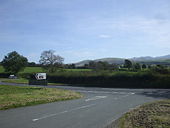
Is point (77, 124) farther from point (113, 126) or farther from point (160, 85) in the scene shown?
point (160, 85)

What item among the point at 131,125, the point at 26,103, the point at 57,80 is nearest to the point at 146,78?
the point at 57,80

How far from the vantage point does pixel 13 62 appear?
8094cm

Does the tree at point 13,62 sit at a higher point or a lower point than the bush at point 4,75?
higher

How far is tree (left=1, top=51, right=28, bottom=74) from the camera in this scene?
8094cm

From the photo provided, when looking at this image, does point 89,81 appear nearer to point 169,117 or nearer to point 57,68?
point 57,68

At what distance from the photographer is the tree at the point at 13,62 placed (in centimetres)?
8094

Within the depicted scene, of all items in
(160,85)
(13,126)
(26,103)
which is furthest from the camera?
(160,85)

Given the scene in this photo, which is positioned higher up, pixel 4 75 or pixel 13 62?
pixel 13 62

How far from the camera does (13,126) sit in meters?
9.44

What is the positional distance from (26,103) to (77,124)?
7418mm

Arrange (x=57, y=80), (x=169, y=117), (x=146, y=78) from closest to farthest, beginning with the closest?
(x=169, y=117)
(x=146, y=78)
(x=57, y=80)

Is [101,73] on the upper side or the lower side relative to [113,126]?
upper

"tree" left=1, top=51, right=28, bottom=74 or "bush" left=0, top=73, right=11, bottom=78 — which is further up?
"tree" left=1, top=51, right=28, bottom=74

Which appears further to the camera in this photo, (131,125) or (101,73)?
(101,73)
